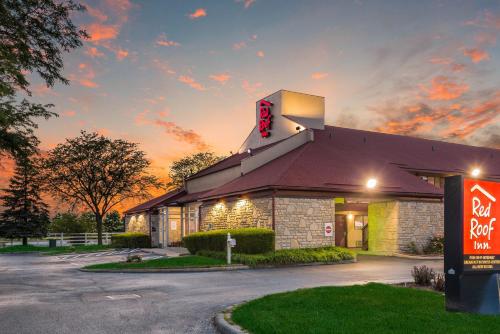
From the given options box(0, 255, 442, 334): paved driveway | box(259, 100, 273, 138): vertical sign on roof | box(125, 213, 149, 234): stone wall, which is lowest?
box(125, 213, 149, 234): stone wall

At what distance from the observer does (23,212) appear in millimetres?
49406

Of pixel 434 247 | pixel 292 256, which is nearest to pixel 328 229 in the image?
pixel 292 256

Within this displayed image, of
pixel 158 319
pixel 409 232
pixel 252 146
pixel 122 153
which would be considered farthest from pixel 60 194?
pixel 158 319

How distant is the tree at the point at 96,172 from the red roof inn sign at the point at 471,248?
43238 mm

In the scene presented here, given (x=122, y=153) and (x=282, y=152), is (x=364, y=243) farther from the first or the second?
(x=122, y=153)

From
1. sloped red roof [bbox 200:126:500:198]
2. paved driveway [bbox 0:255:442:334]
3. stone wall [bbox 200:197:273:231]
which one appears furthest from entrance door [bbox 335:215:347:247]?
paved driveway [bbox 0:255:442:334]

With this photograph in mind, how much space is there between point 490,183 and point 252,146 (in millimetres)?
27903

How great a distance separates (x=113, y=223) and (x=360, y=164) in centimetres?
6344

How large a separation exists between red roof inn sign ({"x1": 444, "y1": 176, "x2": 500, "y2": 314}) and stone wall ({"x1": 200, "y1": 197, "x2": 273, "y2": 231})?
14051 millimetres

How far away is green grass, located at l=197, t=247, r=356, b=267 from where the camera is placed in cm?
1970

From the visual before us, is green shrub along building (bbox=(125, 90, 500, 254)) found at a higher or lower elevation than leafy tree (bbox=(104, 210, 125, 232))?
higher

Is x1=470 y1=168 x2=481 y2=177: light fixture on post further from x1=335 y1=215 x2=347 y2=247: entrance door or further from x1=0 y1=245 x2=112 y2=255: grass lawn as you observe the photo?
x1=0 y1=245 x2=112 y2=255: grass lawn

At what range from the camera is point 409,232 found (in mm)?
25891

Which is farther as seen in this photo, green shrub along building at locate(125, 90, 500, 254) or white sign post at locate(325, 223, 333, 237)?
white sign post at locate(325, 223, 333, 237)
